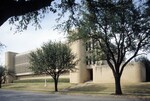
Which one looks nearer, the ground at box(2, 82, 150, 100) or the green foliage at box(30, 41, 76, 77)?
the ground at box(2, 82, 150, 100)

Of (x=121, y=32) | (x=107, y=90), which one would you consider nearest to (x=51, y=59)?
(x=107, y=90)

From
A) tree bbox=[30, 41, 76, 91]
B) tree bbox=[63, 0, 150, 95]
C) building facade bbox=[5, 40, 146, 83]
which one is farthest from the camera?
building facade bbox=[5, 40, 146, 83]

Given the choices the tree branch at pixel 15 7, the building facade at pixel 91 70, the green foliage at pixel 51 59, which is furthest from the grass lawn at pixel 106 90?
the tree branch at pixel 15 7

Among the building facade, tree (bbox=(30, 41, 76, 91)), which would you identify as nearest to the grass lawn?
tree (bbox=(30, 41, 76, 91))

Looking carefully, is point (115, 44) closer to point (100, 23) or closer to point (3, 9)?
point (100, 23)

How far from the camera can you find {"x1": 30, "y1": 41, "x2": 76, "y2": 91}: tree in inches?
2013

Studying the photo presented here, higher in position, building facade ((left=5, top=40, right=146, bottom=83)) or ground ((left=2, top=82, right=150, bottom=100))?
building facade ((left=5, top=40, right=146, bottom=83))

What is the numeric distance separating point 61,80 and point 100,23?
159ft

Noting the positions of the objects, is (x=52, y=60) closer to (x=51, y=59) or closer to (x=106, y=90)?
(x=51, y=59)

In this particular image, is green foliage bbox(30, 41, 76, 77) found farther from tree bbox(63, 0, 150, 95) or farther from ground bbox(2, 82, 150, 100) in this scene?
tree bbox(63, 0, 150, 95)

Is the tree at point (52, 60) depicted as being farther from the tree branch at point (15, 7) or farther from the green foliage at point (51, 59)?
the tree branch at point (15, 7)

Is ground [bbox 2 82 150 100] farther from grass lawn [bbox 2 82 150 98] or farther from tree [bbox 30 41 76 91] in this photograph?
tree [bbox 30 41 76 91]

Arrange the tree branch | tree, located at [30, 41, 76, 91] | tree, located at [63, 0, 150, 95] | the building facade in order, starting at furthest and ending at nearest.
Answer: the building facade → tree, located at [30, 41, 76, 91] → tree, located at [63, 0, 150, 95] → the tree branch

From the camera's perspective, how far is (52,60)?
168 feet
